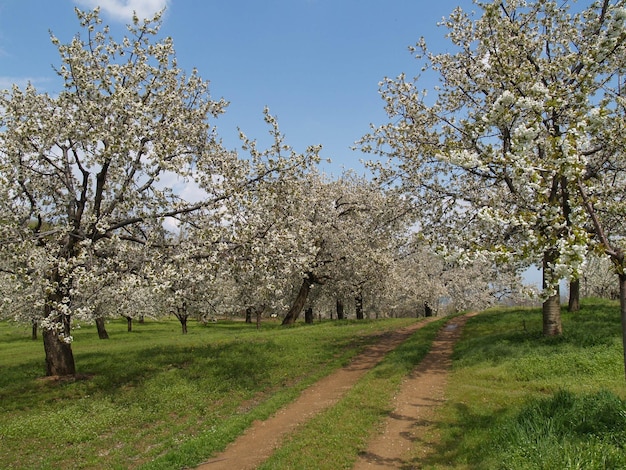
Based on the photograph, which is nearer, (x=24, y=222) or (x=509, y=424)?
(x=509, y=424)

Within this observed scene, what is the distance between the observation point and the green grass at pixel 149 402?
468 inches

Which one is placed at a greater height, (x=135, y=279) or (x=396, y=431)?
(x=135, y=279)

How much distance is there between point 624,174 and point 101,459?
72.1ft

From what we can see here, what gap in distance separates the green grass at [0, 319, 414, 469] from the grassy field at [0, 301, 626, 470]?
2.2 inches

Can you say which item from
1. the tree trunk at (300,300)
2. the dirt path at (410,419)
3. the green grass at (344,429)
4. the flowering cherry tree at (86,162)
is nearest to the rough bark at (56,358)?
the flowering cherry tree at (86,162)

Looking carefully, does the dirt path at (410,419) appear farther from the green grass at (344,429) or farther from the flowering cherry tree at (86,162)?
the flowering cherry tree at (86,162)

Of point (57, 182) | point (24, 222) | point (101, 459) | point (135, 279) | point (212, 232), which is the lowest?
point (101, 459)

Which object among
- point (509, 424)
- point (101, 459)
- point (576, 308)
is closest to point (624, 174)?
point (576, 308)

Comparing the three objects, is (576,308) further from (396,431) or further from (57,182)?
(57,182)

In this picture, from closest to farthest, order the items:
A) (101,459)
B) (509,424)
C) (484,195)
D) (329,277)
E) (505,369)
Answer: (509,424), (101,459), (505,369), (484,195), (329,277)

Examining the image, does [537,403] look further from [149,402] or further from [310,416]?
[149,402]

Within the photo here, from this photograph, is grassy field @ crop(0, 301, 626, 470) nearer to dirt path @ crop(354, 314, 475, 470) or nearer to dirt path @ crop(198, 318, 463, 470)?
dirt path @ crop(354, 314, 475, 470)

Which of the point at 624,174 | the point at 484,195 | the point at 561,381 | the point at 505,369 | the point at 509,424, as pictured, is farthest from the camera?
the point at 484,195

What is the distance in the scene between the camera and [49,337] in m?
18.4
